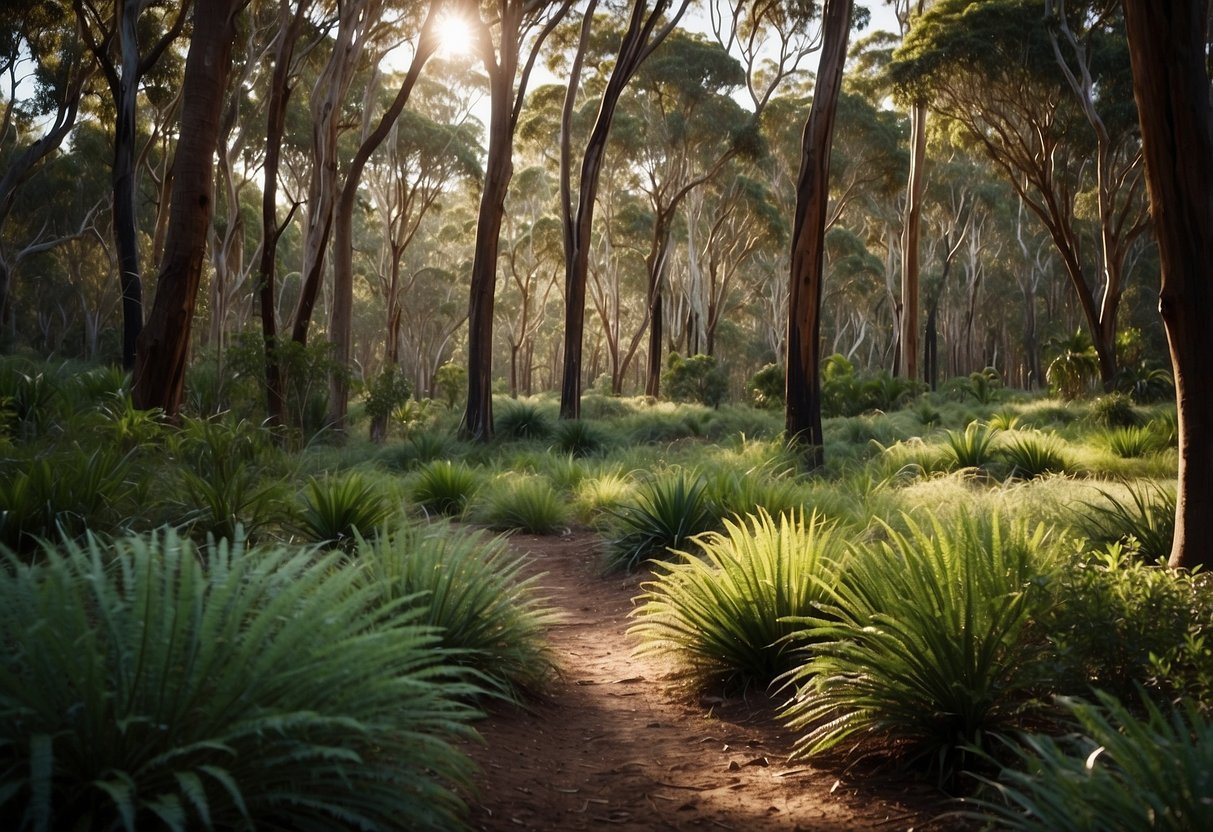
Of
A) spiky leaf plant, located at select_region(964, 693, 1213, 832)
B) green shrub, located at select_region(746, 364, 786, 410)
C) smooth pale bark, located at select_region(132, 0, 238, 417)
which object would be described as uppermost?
smooth pale bark, located at select_region(132, 0, 238, 417)

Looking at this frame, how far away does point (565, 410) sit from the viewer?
1880 cm

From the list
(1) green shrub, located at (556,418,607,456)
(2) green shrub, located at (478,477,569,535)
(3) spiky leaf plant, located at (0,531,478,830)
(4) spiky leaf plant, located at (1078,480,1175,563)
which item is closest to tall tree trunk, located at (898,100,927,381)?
(1) green shrub, located at (556,418,607,456)

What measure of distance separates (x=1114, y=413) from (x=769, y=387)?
9.40 metres

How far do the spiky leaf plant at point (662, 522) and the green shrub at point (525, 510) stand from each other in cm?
165

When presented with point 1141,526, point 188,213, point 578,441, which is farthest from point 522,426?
point 1141,526

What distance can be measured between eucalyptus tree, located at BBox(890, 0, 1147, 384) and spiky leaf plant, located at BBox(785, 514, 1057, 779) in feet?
55.2

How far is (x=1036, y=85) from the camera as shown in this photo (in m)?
19.6

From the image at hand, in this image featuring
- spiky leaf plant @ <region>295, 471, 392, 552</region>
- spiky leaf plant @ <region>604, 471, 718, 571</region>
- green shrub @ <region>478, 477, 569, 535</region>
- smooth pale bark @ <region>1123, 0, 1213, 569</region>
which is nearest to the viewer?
smooth pale bark @ <region>1123, 0, 1213, 569</region>

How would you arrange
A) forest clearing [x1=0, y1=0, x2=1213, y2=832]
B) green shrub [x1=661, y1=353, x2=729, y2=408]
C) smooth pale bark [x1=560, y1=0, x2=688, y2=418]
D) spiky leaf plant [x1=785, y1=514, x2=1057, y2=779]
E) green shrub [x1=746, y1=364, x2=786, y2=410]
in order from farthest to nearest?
green shrub [x1=661, y1=353, x2=729, y2=408], green shrub [x1=746, y1=364, x2=786, y2=410], smooth pale bark [x1=560, y1=0, x2=688, y2=418], spiky leaf plant [x1=785, y1=514, x2=1057, y2=779], forest clearing [x1=0, y1=0, x2=1213, y2=832]

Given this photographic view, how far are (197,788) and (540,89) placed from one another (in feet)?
84.8

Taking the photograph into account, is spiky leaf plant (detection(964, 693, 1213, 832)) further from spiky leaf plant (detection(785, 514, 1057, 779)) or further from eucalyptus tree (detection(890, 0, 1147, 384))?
eucalyptus tree (detection(890, 0, 1147, 384))

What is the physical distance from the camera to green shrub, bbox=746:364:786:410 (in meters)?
22.3

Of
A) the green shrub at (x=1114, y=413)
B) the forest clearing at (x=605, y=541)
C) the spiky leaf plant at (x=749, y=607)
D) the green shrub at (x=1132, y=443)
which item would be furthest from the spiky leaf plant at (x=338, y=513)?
the green shrub at (x=1114, y=413)

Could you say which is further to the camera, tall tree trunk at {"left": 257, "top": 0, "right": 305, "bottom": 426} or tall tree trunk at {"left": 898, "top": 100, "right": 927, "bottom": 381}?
tall tree trunk at {"left": 898, "top": 100, "right": 927, "bottom": 381}
